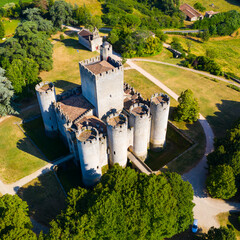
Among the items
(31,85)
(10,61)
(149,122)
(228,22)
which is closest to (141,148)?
(149,122)

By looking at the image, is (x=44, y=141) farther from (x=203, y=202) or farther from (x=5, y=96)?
(x=203, y=202)

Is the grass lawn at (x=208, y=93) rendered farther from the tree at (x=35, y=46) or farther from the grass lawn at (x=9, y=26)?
the grass lawn at (x=9, y=26)

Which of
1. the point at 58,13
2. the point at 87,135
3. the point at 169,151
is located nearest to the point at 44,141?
the point at 87,135

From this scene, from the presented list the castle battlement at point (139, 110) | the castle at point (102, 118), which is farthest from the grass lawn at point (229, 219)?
the castle battlement at point (139, 110)

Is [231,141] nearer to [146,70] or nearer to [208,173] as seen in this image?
[208,173]

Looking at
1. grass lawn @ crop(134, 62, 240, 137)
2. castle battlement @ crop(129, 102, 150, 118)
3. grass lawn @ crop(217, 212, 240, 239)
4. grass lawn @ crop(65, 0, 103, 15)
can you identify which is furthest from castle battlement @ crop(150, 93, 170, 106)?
grass lawn @ crop(65, 0, 103, 15)

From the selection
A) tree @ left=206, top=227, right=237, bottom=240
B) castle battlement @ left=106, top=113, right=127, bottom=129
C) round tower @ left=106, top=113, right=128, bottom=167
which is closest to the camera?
tree @ left=206, top=227, right=237, bottom=240

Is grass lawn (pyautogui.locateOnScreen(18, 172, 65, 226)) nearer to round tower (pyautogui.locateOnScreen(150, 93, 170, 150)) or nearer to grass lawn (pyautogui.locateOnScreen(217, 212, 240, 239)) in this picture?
round tower (pyautogui.locateOnScreen(150, 93, 170, 150))
